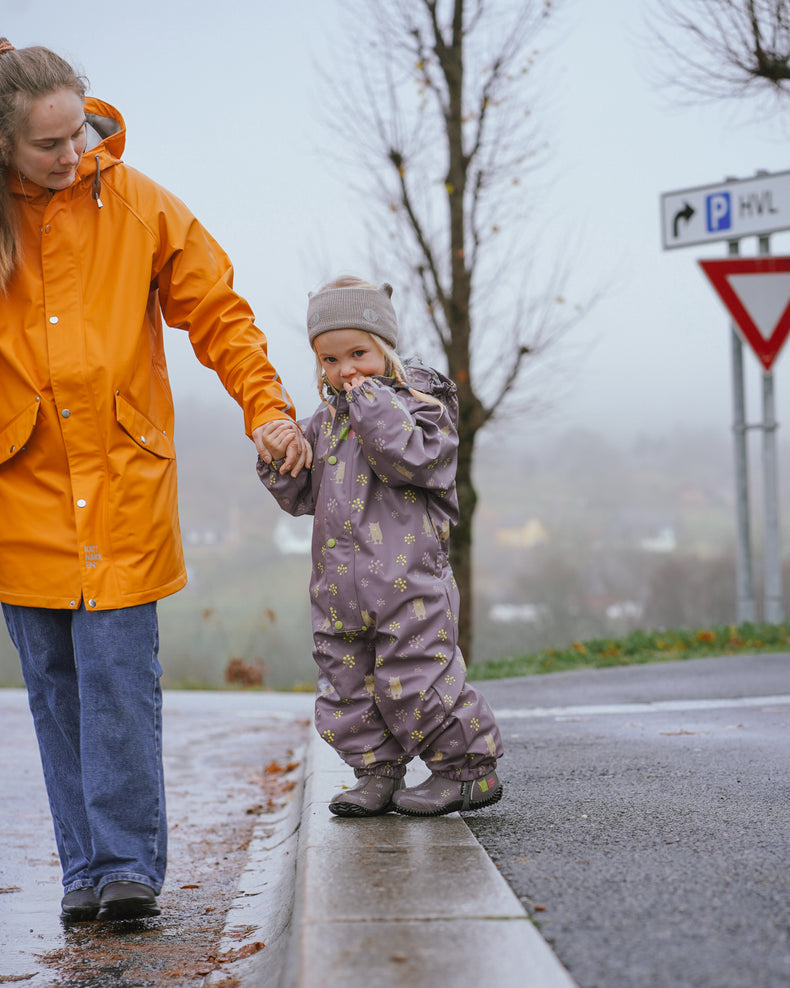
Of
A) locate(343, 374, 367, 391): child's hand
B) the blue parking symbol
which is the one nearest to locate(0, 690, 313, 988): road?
locate(343, 374, 367, 391): child's hand

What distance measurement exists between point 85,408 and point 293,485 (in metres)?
0.60

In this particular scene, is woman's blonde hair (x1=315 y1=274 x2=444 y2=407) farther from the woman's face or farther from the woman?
the woman's face

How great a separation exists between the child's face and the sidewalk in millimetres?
1198

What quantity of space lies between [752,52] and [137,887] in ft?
30.0

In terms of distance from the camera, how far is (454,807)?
306 cm

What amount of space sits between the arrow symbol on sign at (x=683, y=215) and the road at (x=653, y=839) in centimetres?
491

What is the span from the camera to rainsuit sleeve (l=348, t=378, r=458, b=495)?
2.93m

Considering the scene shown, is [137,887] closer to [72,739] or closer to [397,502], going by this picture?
[72,739]

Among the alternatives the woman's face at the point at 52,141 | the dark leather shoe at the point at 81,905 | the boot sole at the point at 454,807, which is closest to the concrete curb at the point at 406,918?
the boot sole at the point at 454,807

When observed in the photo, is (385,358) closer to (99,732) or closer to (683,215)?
(99,732)

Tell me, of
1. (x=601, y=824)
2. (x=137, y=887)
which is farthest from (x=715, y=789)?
(x=137, y=887)

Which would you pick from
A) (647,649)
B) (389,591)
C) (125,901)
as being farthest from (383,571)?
(647,649)

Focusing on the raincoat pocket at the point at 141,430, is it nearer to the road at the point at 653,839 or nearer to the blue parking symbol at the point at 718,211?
the road at the point at 653,839

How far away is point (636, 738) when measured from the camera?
4695mm
